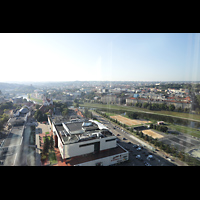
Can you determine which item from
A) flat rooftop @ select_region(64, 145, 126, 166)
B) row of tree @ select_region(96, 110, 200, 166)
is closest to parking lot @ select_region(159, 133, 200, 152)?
row of tree @ select_region(96, 110, 200, 166)

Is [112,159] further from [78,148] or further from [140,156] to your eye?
[140,156]

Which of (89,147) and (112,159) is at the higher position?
(89,147)

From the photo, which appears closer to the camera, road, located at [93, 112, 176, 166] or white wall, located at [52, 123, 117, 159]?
white wall, located at [52, 123, 117, 159]

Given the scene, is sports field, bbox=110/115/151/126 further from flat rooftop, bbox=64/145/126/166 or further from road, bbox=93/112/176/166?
flat rooftop, bbox=64/145/126/166

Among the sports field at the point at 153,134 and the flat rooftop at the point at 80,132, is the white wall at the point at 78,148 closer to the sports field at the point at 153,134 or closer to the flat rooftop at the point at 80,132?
the flat rooftop at the point at 80,132

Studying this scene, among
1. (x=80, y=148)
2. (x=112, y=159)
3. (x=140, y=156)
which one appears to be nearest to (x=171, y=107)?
(x=140, y=156)

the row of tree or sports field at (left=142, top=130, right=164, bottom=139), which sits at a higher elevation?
the row of tree

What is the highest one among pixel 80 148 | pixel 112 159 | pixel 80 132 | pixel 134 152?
pixel 80 132

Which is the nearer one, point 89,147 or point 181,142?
point 89,147

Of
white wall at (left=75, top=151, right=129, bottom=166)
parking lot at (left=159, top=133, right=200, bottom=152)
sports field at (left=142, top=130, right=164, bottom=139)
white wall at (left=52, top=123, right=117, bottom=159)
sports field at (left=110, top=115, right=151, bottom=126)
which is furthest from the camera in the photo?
sports field at (left=110, top=115, right=151, bottom=126)
